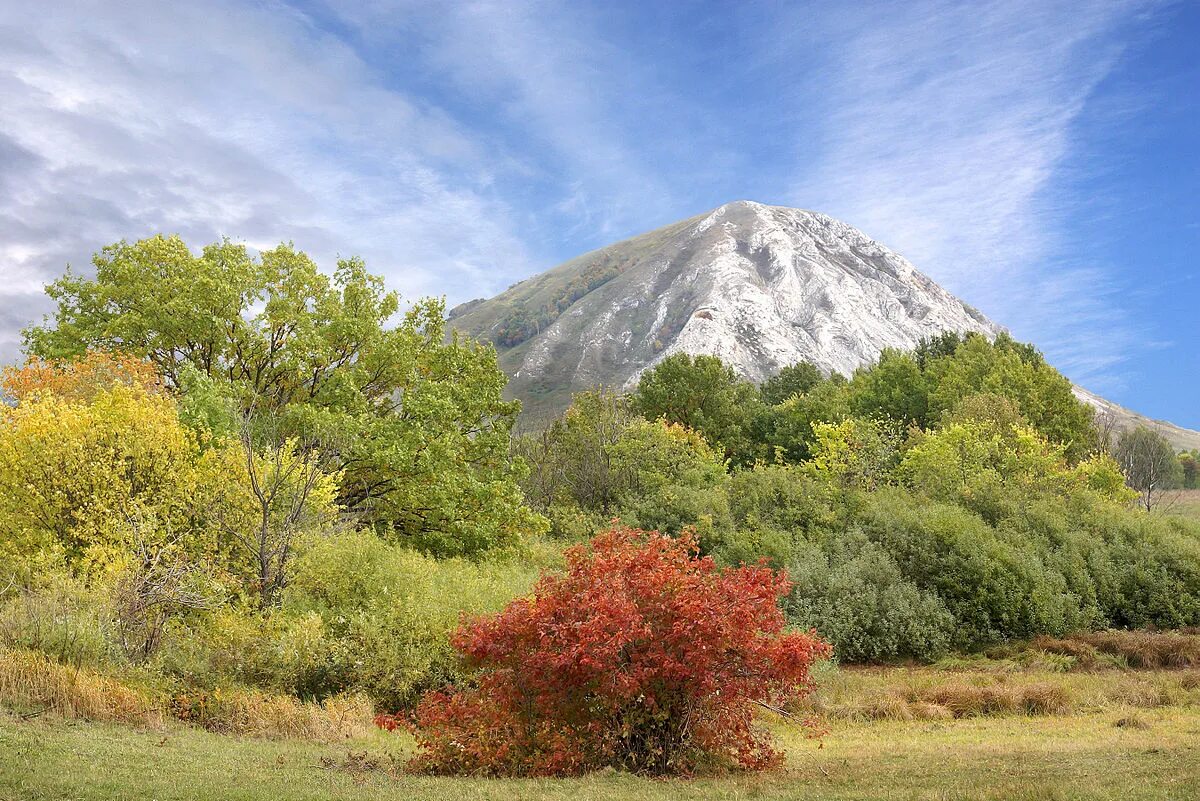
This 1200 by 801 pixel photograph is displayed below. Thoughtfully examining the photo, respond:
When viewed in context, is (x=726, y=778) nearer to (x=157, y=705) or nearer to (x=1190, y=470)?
(x=157, y=705)

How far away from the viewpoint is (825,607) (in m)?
27.9

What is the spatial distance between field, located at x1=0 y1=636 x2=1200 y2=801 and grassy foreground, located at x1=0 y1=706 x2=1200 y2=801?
25 mm

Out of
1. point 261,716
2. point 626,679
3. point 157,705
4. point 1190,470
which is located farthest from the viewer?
point 1190,470

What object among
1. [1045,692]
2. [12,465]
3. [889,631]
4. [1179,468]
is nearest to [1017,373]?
[889,631]

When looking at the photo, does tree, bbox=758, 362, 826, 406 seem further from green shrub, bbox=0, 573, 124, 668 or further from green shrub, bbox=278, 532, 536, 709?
green shrub, bbox=0, 573, 124, 668

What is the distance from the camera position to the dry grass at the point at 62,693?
37.9 feet

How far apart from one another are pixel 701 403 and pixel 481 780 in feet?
170

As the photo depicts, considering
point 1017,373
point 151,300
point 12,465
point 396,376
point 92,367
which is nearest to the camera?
point 12,465

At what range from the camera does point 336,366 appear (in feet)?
101

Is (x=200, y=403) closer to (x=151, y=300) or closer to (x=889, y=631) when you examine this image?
(x=151, y=300)

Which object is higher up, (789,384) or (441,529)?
(789,384)

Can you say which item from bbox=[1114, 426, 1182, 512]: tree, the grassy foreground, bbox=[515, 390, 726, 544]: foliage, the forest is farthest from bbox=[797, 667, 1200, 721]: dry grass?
bbox=[1114, 426, 1182, 512]: tree

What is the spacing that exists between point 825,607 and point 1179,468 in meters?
95.2

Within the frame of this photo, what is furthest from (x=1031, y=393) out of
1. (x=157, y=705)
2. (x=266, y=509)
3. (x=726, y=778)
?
(x=157, y=705)
